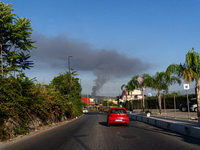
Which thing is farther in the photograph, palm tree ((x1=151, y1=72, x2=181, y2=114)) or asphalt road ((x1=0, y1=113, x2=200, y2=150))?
palm tree ((x1=151, y1=72, x2=181, y2=114))

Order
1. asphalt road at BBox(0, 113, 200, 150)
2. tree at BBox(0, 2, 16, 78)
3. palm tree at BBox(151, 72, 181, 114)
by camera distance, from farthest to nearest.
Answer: palm tree at BBox(151, 72, 181, 114)
tree at BBox(0, 2, 16, 78)
asphalt road at BBox(0, 113, 200, 150)

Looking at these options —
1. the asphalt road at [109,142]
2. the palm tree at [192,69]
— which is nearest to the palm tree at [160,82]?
the palm tree at [192,69]

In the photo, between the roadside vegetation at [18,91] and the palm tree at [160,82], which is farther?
the palm tree at [160,82]

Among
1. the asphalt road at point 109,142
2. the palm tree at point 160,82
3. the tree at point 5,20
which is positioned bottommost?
Answer: the asphalt road at point 109,142

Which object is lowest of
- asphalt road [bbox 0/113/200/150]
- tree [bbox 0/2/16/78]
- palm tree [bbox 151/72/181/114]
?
asphalt road [bbox 0/113/200/150]

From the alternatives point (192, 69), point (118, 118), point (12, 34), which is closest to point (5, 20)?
point (12, 34)

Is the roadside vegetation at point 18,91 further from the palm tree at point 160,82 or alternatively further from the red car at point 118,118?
the palm tree at point 160,82

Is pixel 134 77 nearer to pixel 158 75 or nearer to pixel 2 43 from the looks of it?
pixel 158 75

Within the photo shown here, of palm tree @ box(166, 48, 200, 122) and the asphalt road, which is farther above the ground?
palm tree @ box(166, 48, 200, 122)

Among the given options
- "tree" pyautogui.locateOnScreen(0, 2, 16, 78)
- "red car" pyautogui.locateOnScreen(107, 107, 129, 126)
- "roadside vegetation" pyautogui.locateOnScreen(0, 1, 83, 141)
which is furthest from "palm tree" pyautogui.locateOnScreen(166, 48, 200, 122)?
"tree" pyautogui.locateOnScreen(0, 2, 16, 78)

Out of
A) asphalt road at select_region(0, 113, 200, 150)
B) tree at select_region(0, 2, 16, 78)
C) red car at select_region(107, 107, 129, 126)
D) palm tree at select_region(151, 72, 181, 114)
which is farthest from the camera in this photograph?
palm tree at select_region(151, 72, 181, 114)

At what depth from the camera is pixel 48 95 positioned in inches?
656

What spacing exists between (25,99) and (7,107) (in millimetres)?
1867

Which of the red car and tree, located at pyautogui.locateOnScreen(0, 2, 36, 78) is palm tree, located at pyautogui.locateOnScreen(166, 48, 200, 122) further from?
tree, located at pyautogui.locateOnScreen(0, 2, 36, 78)
